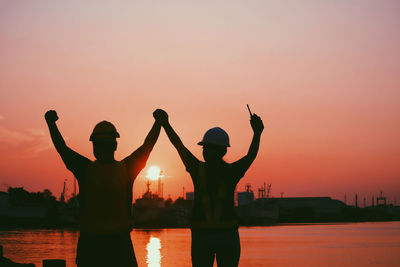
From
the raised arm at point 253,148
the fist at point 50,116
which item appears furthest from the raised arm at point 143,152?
the raised arm at point 253,148

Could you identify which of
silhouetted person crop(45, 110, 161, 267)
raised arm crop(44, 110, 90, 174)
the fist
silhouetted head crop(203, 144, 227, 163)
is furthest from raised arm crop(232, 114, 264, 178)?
the fist

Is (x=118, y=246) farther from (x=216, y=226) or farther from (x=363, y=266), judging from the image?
(x=363, y=266)

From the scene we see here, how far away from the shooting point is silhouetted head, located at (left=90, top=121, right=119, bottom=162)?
17.3 ft

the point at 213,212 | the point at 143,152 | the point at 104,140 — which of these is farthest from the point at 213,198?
the point at 104,140

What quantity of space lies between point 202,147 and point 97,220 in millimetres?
1424

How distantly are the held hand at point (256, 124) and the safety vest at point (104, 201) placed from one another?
177 centimetres

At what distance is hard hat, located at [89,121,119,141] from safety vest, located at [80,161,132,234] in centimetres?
25

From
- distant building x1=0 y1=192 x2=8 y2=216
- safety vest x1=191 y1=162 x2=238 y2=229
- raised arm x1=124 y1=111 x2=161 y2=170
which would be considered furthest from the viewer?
distant building x1=0 y1=192 x2=8 y2=216

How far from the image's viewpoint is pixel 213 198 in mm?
5848

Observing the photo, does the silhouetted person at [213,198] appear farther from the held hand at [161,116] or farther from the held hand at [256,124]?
the held hand at [256,124]

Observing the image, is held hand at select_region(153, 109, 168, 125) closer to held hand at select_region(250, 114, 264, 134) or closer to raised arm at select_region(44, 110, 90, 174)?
raised arm at select_region(44, 110, 90, 174)

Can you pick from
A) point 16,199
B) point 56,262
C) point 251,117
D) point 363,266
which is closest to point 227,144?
point 251,117

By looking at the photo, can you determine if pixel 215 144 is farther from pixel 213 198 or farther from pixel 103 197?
pixel 103 197

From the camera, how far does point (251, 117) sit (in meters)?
6.48
